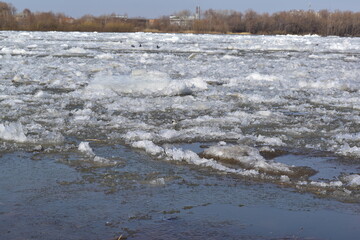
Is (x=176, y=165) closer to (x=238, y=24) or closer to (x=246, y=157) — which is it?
(x=246, y=157)

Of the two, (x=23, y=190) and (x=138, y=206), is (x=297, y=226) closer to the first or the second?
(x=138, y=206)

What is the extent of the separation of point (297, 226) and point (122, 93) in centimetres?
446

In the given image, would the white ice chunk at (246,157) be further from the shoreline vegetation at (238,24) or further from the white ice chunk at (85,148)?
the shoreline vegetation at (238,24)

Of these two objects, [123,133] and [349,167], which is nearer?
[349,167]

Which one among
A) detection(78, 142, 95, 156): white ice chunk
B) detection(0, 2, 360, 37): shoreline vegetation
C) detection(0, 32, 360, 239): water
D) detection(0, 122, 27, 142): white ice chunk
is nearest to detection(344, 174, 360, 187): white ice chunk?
detection(0, 32, 360, 239): water

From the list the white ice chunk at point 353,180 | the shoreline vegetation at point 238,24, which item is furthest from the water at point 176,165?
the shoreline vegetation at point 238,24

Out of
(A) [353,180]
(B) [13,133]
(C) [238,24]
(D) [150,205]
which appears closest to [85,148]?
(B) [13,133]

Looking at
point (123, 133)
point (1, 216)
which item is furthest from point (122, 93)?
point (1, 216)

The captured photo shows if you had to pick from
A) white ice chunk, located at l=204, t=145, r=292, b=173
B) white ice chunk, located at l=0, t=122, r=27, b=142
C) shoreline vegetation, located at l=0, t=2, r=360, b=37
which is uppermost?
shoreline vegetation, located at l=0, t=2, r=360, b=37

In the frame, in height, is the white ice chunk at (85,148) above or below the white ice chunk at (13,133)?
below

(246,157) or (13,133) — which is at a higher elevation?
(13,133)

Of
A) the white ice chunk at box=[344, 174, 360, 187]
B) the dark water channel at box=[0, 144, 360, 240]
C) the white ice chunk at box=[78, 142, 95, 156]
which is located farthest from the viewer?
the white ice chunk at box=[78, 142, 95, 156]

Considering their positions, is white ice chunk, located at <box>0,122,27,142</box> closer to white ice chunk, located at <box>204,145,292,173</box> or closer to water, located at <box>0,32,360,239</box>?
water, located at <box>0,32,360,239</box>

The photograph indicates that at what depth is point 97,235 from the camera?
2.00 meters
